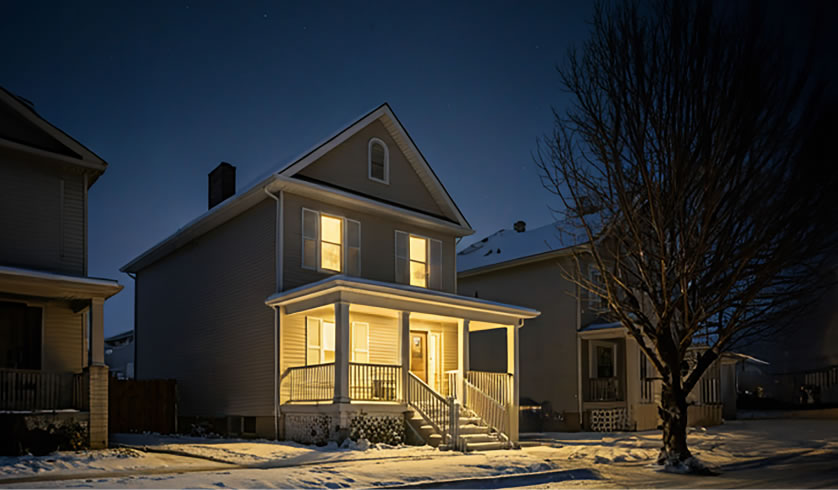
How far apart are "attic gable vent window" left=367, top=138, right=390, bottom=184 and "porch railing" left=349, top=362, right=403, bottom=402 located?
645 centimetres

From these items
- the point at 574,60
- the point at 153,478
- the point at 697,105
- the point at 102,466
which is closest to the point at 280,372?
the point at 102,466

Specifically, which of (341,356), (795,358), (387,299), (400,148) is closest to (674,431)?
(387,299)

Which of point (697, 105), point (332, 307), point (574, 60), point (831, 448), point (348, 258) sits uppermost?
point (574, 60)

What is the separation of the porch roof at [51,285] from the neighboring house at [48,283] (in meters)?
0.02

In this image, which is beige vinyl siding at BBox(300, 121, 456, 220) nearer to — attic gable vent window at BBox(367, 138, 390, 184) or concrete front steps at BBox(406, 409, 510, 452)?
attic gable vent window at BBox(367, 138, 390, 184)

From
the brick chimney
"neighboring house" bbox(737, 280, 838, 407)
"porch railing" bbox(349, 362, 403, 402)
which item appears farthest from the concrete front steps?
"neighboring house" bbox(737, 280, 838, 407)

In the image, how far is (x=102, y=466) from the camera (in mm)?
12398

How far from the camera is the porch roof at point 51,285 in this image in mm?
14731

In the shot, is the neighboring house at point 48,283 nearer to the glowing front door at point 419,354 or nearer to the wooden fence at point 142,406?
the wooden fence at point 142,406

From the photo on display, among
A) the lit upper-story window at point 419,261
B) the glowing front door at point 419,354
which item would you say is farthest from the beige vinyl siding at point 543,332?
the glowing front door at point 419,354

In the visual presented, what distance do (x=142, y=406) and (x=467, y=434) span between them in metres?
10.7

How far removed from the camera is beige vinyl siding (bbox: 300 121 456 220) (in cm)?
2073

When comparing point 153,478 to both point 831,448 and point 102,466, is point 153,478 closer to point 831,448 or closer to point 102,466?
point 102,466

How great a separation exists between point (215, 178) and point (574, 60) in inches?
534
